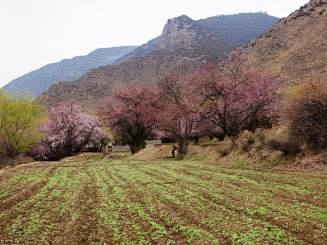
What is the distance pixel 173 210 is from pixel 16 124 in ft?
142

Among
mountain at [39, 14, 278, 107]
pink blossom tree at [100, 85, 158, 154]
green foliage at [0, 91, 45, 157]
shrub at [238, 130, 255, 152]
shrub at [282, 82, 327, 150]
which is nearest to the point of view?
shrub at [282, 82, 327, 150]

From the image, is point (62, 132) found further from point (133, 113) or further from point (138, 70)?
point (138, 70)

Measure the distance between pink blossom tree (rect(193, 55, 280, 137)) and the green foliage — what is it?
81.6ft

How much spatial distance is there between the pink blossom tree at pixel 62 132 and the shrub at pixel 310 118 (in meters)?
44.9

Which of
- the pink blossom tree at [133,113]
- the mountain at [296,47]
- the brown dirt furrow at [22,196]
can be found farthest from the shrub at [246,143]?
the mountain at [296,47]

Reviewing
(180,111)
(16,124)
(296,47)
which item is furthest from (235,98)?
(296,47)

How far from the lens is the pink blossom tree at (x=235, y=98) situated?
3816cm

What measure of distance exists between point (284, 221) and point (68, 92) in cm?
12110

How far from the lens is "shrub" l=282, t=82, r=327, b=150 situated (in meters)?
22.7

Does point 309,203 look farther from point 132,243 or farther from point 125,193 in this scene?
point 125,193

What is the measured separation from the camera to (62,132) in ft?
206

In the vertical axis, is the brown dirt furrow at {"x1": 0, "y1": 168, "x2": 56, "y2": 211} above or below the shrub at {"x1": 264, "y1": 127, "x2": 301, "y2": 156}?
below

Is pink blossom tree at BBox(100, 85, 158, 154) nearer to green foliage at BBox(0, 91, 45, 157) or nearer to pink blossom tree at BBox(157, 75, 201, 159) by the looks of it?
pink blossom tree at BBox(157, 75, 201, 159)

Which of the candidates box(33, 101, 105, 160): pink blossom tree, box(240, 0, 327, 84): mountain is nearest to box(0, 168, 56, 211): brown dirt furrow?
box(33, 101, 105, 160): pink blossom tree
